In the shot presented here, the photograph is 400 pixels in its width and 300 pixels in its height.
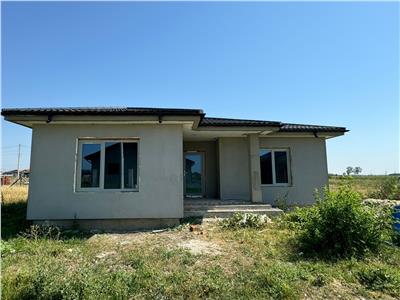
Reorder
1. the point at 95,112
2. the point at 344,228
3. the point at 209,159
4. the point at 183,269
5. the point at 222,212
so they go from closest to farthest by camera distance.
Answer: the point at 183,269
the point at 344,228
the point at 95,112
the point at 222,212
the point at 209,159

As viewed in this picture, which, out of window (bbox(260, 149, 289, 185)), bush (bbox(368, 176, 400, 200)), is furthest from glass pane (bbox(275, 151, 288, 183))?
bush (bbox(368, 176, 400, 200))

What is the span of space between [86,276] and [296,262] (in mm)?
3968

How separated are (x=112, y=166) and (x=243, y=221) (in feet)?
14.8

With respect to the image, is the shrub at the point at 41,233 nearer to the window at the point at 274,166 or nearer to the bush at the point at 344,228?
the bush at the point at 344,228

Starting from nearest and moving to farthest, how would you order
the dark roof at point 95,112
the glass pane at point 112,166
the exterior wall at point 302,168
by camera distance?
the dark roof at point 95,112 → the glass pane at point 112,166 → the exterior wall at point 302,168

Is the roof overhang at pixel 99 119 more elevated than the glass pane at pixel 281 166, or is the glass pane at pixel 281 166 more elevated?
the roof overhang at pixel 99 119

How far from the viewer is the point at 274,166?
528 inches

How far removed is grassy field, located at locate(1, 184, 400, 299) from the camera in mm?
4598

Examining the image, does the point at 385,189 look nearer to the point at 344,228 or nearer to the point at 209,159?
the point at 209,159

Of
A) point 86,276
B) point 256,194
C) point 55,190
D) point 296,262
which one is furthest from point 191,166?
point 86,276

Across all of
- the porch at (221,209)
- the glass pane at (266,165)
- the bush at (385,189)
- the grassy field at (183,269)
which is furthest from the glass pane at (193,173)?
the bush at (385,189)

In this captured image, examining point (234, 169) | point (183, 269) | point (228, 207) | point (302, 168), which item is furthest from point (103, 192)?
point (302, 168)

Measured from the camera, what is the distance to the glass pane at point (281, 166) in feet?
44.0

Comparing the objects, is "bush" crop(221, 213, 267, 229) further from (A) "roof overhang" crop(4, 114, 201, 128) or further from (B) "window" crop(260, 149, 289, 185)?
(B) "window" crop(260, 149, 289, 185)
